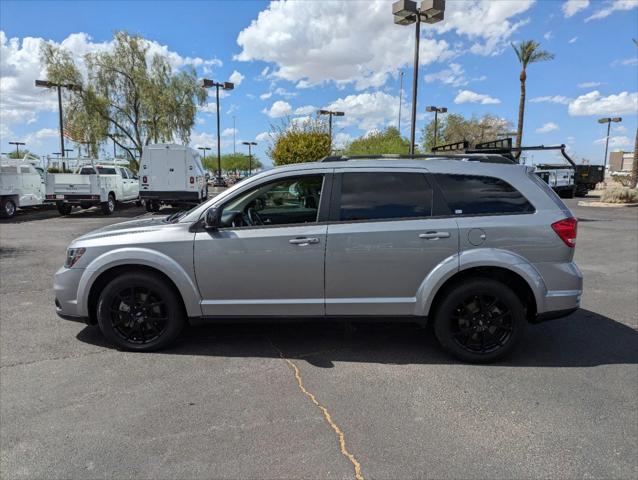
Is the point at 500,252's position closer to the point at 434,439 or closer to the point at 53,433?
the point at 434,439

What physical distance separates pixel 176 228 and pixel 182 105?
1237 inches

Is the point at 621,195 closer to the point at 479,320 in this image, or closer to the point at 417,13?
the point at 417,13

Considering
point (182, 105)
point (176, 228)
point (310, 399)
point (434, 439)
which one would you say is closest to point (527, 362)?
point (434, 439)

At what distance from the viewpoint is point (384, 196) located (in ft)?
13.4

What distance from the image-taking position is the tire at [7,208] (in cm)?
1644

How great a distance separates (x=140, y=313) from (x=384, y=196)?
2.48 metres

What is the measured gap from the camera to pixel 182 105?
32.8 meters

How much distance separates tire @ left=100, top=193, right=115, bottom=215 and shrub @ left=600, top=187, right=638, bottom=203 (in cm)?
2674

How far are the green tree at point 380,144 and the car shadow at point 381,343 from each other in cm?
3242

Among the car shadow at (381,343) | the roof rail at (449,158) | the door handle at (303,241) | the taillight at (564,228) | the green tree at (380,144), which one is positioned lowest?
the car shadow at (381,343)

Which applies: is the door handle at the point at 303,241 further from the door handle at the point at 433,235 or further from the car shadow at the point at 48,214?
the car shadow at the point at 48,214

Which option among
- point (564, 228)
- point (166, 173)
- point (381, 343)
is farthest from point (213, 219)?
point (166, 173)

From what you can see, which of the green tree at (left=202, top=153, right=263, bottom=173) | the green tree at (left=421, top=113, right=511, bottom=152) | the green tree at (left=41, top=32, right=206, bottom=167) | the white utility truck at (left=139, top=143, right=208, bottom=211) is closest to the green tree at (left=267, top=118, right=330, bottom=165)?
the white utility truck at (left=139, top=143, right=208, bottom=211)

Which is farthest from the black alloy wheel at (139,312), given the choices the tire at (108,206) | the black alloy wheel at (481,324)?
the tire at (108,206)
